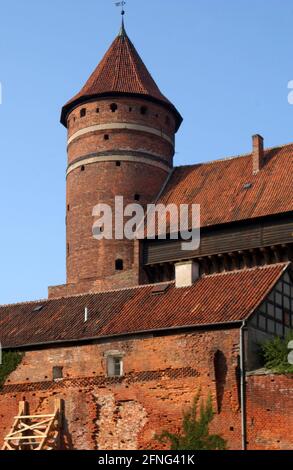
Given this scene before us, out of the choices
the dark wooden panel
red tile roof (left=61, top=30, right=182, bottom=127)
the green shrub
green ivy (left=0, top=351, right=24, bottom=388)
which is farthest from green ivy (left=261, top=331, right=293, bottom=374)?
red tile roof (left=61, top=30, right=182, bottom=127)

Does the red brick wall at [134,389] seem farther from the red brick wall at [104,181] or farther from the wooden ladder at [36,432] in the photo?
the red brick wall at [104,181]

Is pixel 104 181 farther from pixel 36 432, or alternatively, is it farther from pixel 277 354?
pixel 277 354

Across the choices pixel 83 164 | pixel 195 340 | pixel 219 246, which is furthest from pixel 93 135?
pixel 195 340

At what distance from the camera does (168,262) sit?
41.7 meters

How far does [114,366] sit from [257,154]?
635 inches

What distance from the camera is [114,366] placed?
103 ft

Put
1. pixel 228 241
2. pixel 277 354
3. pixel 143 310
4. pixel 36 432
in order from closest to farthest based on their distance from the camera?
pixel 277 354
pixel 36 432
pixel 143 310
pixel 228 241

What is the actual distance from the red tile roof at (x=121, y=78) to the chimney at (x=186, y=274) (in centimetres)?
1453

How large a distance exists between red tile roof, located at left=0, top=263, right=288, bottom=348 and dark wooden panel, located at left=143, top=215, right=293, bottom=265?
6563 millimetres

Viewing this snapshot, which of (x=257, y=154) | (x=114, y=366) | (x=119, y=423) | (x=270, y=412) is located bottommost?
(x=119, y=423)

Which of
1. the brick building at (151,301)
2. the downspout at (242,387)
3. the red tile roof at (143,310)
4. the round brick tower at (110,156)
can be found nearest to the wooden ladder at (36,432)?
the brick building at (151,301)

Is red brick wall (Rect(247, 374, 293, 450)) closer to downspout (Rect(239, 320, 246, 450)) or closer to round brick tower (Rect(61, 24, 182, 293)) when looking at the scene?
downspout (Rect(239, 320, 246, 450))

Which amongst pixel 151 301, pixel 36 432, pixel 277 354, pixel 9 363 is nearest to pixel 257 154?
pixel 151 301

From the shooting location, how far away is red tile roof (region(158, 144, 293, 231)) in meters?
41.0
